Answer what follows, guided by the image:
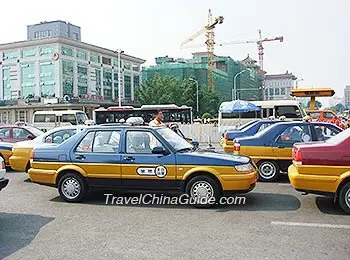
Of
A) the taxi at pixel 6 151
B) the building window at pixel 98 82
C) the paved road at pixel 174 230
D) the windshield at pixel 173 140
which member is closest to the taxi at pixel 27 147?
the taxi at pixel 6 151

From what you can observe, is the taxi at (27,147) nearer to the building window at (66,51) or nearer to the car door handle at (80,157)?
the car door handle at (80,157)

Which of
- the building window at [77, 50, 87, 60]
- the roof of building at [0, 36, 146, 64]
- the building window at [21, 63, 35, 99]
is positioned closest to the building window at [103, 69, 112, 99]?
the roof of building at [0, 36, 146, 64]

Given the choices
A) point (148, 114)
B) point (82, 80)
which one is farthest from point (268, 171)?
point (82, 80)

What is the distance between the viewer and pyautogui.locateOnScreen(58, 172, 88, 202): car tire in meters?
8.03

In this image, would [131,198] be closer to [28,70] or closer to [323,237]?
[323,237]

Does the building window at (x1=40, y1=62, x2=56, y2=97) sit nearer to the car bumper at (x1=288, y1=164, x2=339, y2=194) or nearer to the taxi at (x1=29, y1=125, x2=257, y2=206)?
the taxi at (x1=29, y1=125, x2=257, y2=206)

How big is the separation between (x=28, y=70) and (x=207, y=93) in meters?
31.5

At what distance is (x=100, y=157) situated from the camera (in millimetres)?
7934

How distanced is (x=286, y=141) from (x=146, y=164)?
409cm

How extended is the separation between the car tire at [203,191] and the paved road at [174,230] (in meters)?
0.15

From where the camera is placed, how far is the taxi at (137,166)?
741cm

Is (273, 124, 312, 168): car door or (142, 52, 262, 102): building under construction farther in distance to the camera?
(142, 52, 262, 102): building under construction

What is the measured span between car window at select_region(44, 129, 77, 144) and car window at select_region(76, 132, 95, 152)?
125 inches

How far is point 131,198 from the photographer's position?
27.3ft
